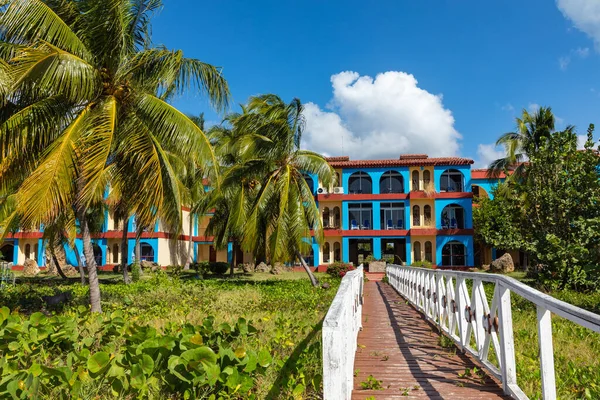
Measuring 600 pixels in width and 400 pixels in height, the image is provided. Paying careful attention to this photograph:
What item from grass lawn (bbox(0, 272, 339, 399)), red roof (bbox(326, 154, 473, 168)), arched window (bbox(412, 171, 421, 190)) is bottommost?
grass lawn (bbox(0, 272, 339, 399))

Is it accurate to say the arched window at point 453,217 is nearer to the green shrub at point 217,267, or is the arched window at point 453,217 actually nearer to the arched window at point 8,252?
the green shrub at point 217,267

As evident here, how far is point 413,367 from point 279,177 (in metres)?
13.6

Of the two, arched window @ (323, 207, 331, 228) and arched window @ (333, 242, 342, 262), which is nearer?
arched window @ (333, 242, 342, 262)

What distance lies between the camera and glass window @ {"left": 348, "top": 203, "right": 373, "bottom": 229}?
34.2m

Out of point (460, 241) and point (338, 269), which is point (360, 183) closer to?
point (460, 241)

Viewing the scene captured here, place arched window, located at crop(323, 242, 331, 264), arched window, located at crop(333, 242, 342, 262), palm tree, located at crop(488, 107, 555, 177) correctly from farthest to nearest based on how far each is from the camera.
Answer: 1. arched window, located at crop(333, 242, 342, 262)
2. arched window, located at crop(323, 242, 331, 264)
3. palm tree, located at crop(488, 107, 555, 177)

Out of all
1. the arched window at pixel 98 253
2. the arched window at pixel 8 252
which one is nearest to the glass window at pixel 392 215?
the arched window at pixel 98 253

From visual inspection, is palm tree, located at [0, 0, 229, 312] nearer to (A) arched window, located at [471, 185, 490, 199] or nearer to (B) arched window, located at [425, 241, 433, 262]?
(B) arched window, located at [425, 241, 433, 262]

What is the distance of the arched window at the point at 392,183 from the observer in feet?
111

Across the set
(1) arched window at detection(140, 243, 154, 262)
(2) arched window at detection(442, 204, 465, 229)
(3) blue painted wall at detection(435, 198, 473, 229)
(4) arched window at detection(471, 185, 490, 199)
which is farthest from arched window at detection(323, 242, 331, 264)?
(1) arched window at detection(140, 243, 154, 262)

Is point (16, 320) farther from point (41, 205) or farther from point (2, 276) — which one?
point (2, 276)

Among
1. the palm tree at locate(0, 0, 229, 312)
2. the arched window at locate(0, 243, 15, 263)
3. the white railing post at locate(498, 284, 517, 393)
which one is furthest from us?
the arched window at locate(0, 243, 15, 263)

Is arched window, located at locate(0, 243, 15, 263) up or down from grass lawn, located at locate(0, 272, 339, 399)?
up

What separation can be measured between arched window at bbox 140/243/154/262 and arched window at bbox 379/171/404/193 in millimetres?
18787
